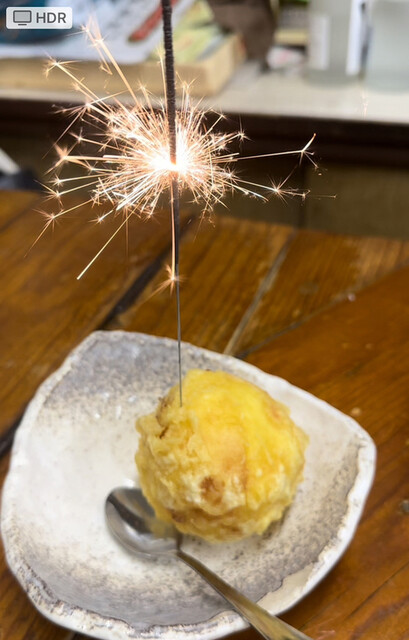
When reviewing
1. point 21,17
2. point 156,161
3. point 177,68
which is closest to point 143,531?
point 156,161

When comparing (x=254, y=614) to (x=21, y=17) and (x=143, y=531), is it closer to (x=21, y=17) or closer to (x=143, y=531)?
(x=143, y=531)

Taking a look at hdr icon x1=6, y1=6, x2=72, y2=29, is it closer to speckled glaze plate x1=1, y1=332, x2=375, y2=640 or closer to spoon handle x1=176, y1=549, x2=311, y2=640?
speckled glaze plate x1=1, y1=332, x2=375, y2=640

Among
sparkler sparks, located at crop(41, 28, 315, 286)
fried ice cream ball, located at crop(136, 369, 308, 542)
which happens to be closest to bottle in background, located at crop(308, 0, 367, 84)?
sparkler sparks, located at crop(41, 28, 315, 286)

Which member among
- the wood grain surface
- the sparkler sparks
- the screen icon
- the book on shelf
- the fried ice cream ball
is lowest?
the wood grain surface

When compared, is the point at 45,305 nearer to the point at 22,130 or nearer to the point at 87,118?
the point at 87,118

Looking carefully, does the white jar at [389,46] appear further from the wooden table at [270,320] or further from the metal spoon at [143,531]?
the metal spoon at [143,531]

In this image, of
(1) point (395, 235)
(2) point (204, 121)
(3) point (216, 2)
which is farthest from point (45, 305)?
(3) point (216, 2)
